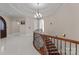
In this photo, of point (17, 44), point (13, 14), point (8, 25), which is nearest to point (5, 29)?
point (8, 25)

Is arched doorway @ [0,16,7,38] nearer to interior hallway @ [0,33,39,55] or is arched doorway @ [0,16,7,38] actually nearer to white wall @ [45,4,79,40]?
interior hallway @ [0,33,39,55]

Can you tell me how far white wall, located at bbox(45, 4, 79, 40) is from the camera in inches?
117

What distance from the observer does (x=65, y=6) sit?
2.93 m

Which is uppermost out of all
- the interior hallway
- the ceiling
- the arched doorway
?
the ceiling

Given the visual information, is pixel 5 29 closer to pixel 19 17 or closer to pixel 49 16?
pixel 19 17

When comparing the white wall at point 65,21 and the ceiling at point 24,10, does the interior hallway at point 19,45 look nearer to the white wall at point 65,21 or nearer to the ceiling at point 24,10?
the ceiling at point 24,10

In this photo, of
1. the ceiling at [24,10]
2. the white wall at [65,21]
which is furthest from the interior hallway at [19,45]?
the white wall at [65,21]

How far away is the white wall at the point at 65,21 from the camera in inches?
117

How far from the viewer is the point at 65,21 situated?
302cm

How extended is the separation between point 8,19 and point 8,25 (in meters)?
0.15

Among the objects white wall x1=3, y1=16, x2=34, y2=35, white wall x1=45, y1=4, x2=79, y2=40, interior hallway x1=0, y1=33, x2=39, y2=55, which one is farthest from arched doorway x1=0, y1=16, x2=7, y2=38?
white wall x1=45, y1=4, x2=79, y2=40

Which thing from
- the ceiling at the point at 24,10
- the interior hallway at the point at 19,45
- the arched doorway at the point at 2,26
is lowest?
the interior hallway at the point at 19,45

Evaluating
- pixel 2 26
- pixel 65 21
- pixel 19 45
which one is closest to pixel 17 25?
pixel 2 26
